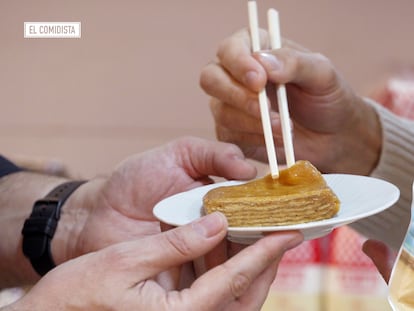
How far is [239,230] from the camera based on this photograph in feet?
1.63

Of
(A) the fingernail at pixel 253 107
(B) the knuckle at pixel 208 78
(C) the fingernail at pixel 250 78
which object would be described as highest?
(B) the knuckle at pixel 208 78

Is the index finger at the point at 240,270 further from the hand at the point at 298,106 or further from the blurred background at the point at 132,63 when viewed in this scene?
the blurred background at the point at 132,63

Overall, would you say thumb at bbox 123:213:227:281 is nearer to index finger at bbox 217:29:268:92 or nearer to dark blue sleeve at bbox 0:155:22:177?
index finger at bbox 217:29:268:92

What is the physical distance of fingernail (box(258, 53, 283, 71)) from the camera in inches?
28.2

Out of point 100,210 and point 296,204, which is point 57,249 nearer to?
point 100,210

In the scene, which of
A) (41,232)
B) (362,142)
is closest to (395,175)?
(362,142)

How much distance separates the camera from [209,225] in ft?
1.63

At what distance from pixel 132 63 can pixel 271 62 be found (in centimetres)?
85

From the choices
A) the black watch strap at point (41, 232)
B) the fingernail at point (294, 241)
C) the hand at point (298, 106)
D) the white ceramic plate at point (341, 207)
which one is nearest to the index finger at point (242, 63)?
the hand at point (298, 106)

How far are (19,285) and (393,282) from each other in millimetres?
741

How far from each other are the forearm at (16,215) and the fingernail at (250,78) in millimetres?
477

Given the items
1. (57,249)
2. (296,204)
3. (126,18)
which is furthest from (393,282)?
(126,18)

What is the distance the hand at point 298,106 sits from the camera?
733 millimetres

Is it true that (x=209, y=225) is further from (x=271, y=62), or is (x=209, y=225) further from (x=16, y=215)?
(x=16, y=215)
